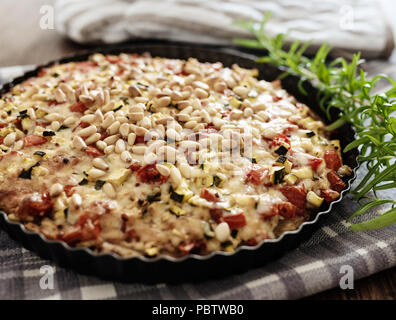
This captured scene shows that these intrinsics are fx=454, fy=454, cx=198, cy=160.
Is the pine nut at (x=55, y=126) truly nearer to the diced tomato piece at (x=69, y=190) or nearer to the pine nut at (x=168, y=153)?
the diced tomato piece at (x=69, y=190)

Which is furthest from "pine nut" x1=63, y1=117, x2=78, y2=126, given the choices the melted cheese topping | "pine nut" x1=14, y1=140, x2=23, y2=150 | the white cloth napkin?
the white cloth napkin

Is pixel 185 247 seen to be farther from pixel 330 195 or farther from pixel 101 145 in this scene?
pixel 330 195

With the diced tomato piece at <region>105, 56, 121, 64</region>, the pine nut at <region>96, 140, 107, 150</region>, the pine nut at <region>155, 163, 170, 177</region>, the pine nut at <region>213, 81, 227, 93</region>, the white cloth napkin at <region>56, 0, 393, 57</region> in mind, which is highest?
the white cloth napkin at <region>56, 0, 393, 57</region>

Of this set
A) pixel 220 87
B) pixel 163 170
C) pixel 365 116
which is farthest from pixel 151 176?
pixel 365 116

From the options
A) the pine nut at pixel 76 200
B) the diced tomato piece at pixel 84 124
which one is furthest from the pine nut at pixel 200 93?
the pine nut at pixel 76 200

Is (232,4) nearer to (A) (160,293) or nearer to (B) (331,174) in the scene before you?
(B) (331,174)

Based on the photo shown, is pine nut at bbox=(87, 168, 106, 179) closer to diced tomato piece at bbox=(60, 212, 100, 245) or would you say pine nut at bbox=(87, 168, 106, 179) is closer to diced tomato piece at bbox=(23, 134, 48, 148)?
diced tomato piece at bbox=(60, 212, 100, 245)
